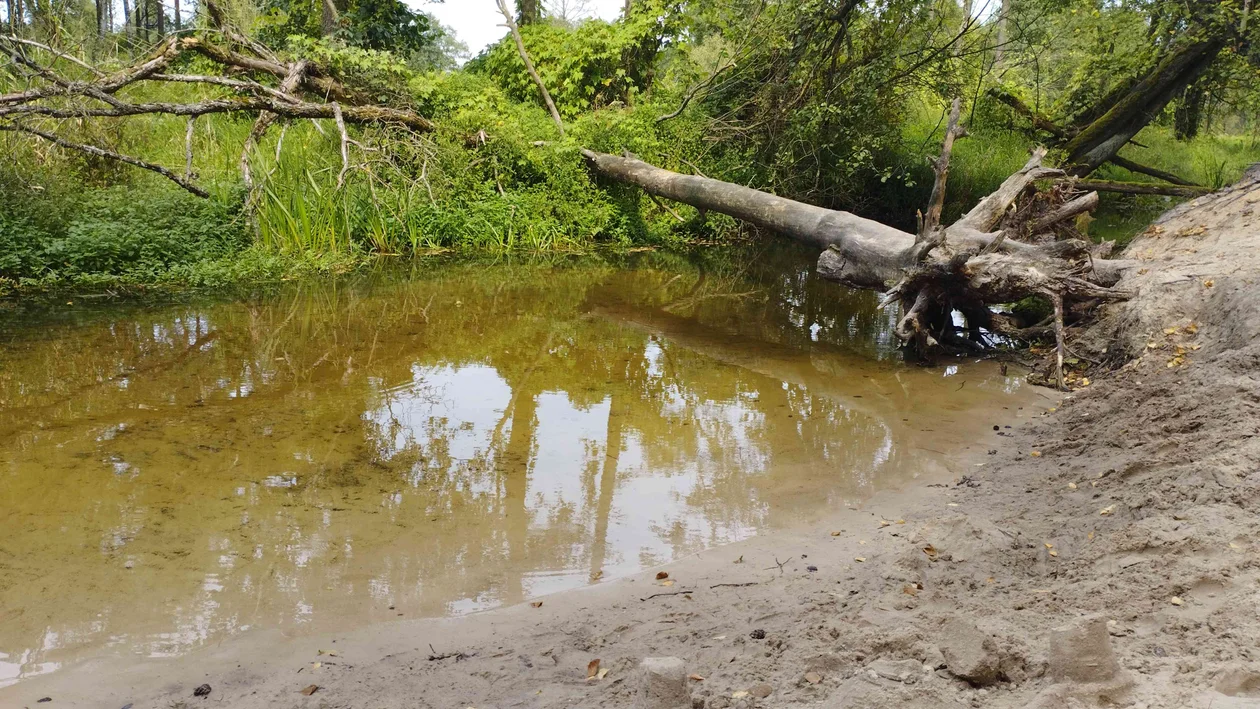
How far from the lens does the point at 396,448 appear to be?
4.93m

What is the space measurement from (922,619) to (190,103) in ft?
34.9

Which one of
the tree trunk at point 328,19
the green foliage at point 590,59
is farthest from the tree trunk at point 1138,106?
the tree trunk at point 328,19

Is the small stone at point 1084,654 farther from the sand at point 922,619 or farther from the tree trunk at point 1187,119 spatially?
the tree trunk at point 1187,119

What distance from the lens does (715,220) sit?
1357 cm

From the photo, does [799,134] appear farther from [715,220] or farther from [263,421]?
[263,421]

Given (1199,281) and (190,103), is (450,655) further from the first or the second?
(190,103)

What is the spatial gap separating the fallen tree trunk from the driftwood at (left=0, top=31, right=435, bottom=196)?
5.61 m

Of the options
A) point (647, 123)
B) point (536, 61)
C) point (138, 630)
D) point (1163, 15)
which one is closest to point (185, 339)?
point (138, 630)

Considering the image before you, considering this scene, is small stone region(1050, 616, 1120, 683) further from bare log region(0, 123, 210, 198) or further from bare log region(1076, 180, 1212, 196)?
bare log region(1076, 180, 1212, 196)

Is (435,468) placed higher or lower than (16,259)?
lower

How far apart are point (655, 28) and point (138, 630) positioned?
13472 millimetres

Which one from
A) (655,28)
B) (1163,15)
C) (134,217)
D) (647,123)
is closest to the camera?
(134,217)

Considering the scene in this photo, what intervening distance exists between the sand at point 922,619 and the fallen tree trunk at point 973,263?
2.02m

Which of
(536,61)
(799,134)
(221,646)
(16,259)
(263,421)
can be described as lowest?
(221,646)
